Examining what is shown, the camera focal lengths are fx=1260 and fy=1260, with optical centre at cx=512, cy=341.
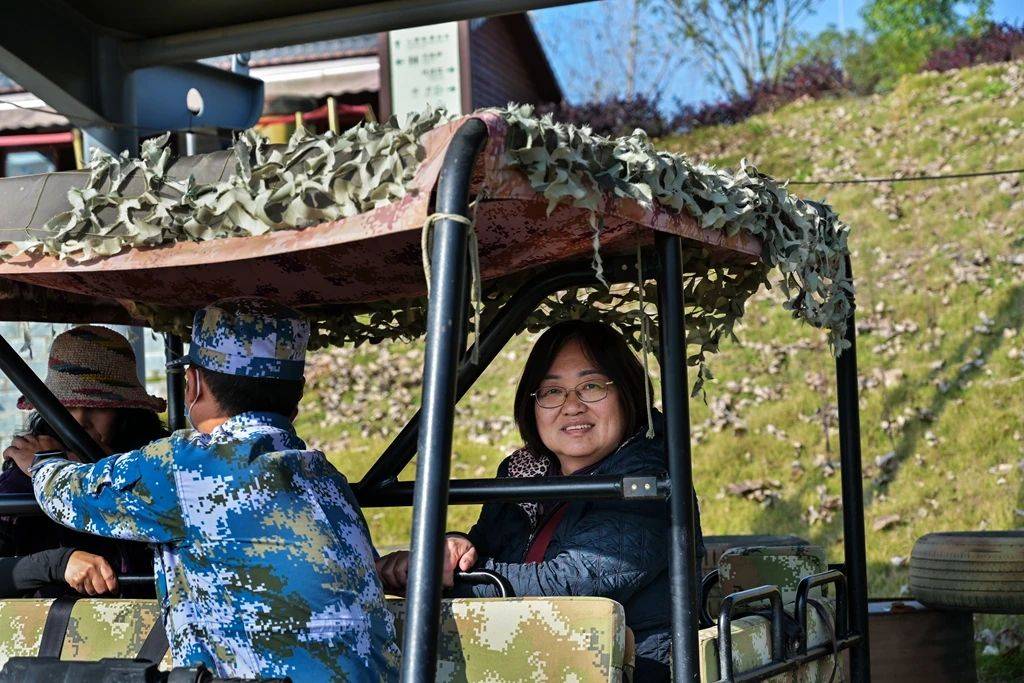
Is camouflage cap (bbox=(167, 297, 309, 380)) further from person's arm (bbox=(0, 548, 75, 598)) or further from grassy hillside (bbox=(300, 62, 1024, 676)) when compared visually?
grassy hillside (bbox=(300, 62, 1024, 676))

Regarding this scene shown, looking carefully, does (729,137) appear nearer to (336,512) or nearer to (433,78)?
(433,78)

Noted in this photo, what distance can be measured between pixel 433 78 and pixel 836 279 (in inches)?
488

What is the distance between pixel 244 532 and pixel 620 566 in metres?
1.12

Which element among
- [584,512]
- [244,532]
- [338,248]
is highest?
[338,248]

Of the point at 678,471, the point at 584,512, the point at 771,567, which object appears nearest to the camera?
the point at 678,471

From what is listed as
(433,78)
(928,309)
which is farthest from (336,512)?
(433,78)

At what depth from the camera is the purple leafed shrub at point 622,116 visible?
19.3 m

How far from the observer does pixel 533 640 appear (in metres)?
3.04

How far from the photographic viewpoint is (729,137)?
17.8 meters

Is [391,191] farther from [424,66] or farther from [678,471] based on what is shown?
[424,66]

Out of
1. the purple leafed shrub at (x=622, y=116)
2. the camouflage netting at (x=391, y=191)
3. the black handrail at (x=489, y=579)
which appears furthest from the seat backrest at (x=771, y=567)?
the purple leafed shrub at (x=622, y=116)

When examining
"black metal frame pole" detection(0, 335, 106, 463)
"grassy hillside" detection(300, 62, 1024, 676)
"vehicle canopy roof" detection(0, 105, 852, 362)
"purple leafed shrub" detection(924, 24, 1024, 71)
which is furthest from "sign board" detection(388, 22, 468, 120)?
"black metal frame pole" detection(0, 335, 106, 463)

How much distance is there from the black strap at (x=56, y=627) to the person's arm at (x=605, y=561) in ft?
3.87

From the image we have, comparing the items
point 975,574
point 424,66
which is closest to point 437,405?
point 975,574
